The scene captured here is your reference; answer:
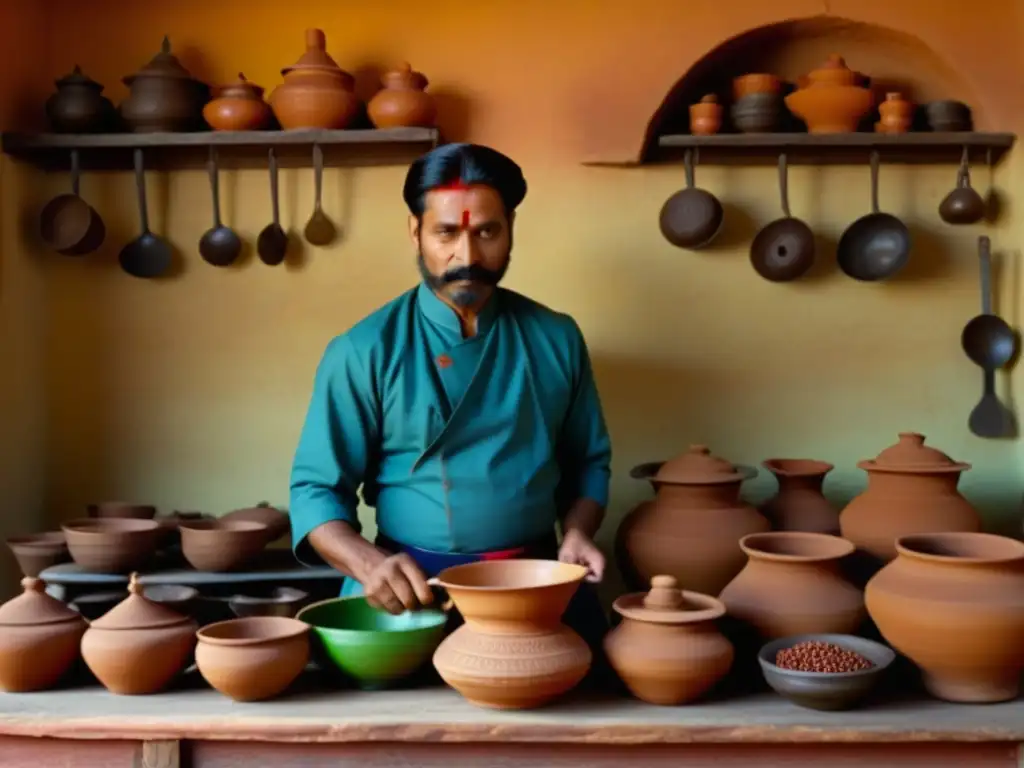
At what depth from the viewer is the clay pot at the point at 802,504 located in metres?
2.62

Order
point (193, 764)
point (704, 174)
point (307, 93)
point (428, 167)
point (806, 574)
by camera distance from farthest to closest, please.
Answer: point (704, 174)
point (307, 93)
point (428, 167)
point (806, 574)
point (193, 764)

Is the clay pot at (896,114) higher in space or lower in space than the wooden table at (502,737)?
higher

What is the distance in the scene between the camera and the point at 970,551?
6.79 feet

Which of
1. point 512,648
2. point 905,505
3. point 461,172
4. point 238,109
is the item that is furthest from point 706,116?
point 512,648

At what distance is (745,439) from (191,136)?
5.90 feet

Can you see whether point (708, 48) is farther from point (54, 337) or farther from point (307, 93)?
point (54, 337)

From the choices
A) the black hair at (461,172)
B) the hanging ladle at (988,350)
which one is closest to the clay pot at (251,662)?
the black hair at (461,172)

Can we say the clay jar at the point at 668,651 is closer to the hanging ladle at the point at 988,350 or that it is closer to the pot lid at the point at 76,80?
the hanging ladle at the point at 988,350

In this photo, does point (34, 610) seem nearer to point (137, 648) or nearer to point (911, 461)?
point (137, 648)

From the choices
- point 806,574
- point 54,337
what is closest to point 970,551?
point 806,574

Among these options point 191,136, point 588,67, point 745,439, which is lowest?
point 745,439

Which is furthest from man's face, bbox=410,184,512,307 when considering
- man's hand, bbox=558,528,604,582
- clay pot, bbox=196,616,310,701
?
clay pot, bbox=196,616,310,701

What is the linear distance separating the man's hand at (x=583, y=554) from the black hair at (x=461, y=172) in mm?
742

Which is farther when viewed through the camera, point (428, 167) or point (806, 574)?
point (428, 167)
